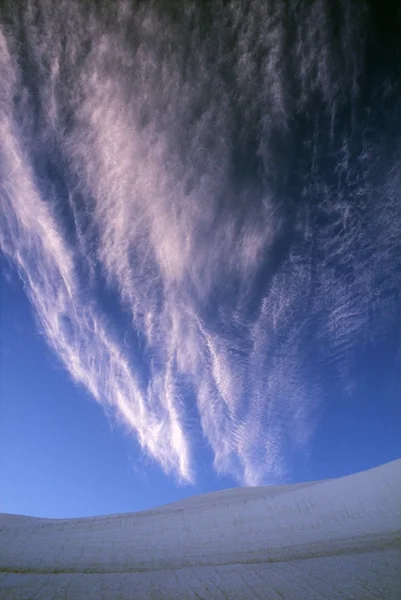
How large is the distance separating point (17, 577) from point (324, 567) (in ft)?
16.7

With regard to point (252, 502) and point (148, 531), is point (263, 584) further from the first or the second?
point (252, 502)

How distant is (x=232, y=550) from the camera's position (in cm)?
658

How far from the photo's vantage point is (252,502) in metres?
9.43

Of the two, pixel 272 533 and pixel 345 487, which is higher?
pixel 345 487

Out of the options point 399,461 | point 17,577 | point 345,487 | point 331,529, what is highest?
point 399,461

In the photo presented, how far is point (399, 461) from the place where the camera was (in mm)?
10594

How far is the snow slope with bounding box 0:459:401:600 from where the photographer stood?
4.20 meters

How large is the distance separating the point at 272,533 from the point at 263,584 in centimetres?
352

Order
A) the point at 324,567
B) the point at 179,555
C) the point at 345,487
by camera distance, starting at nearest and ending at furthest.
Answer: the point at 324,567
the point at 179,555
the point at 345,487

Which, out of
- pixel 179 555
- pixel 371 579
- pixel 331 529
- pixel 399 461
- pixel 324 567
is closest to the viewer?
pixel 371 579

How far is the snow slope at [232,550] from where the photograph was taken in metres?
4.20

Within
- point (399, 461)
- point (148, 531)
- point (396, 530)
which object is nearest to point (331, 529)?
point (396, 530)

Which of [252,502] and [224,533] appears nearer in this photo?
[224,533]

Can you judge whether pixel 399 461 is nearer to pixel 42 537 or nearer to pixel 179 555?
pixel 179 555
